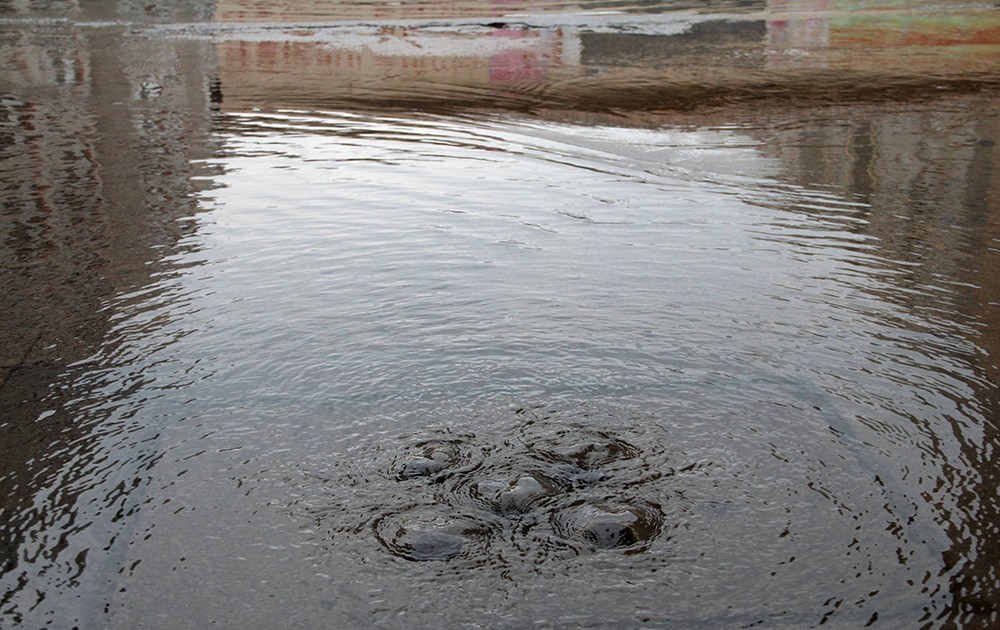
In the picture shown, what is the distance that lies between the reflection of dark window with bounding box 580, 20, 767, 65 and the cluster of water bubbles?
8382 mm

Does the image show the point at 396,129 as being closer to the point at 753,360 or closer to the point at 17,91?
the point at 17,91

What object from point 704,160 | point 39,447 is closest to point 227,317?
point 39,447

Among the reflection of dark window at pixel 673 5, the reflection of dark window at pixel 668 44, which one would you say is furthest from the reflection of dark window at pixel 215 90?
the reflection of dark window at pixel 673 5

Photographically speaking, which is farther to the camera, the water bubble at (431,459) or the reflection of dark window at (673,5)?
the reflection of dark window at (673,5)

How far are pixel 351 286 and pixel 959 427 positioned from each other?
7.51 feet

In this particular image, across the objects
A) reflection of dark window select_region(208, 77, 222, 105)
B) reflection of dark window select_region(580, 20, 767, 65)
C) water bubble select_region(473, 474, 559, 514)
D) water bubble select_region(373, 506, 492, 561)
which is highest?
reflection of dark window select_region(580, 20, 767, 65)

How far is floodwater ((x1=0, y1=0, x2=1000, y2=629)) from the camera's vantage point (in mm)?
2314

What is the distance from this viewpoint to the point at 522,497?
101 inches

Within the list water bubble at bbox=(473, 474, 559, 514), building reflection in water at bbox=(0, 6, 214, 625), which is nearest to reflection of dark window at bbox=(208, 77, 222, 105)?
building reflection in water at bbox=(0, 6, 214, 625)

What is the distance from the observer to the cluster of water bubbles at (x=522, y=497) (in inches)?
95.0

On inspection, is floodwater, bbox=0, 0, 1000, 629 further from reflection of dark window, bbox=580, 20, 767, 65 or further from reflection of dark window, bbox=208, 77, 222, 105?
reflection of dark window, bbox=580, 20, 767, 65

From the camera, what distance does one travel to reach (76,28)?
13.9 meters

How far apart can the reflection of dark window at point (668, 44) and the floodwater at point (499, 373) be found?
3.38 m

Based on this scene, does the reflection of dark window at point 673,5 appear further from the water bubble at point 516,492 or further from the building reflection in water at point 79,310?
the water bubble at point 516,492
